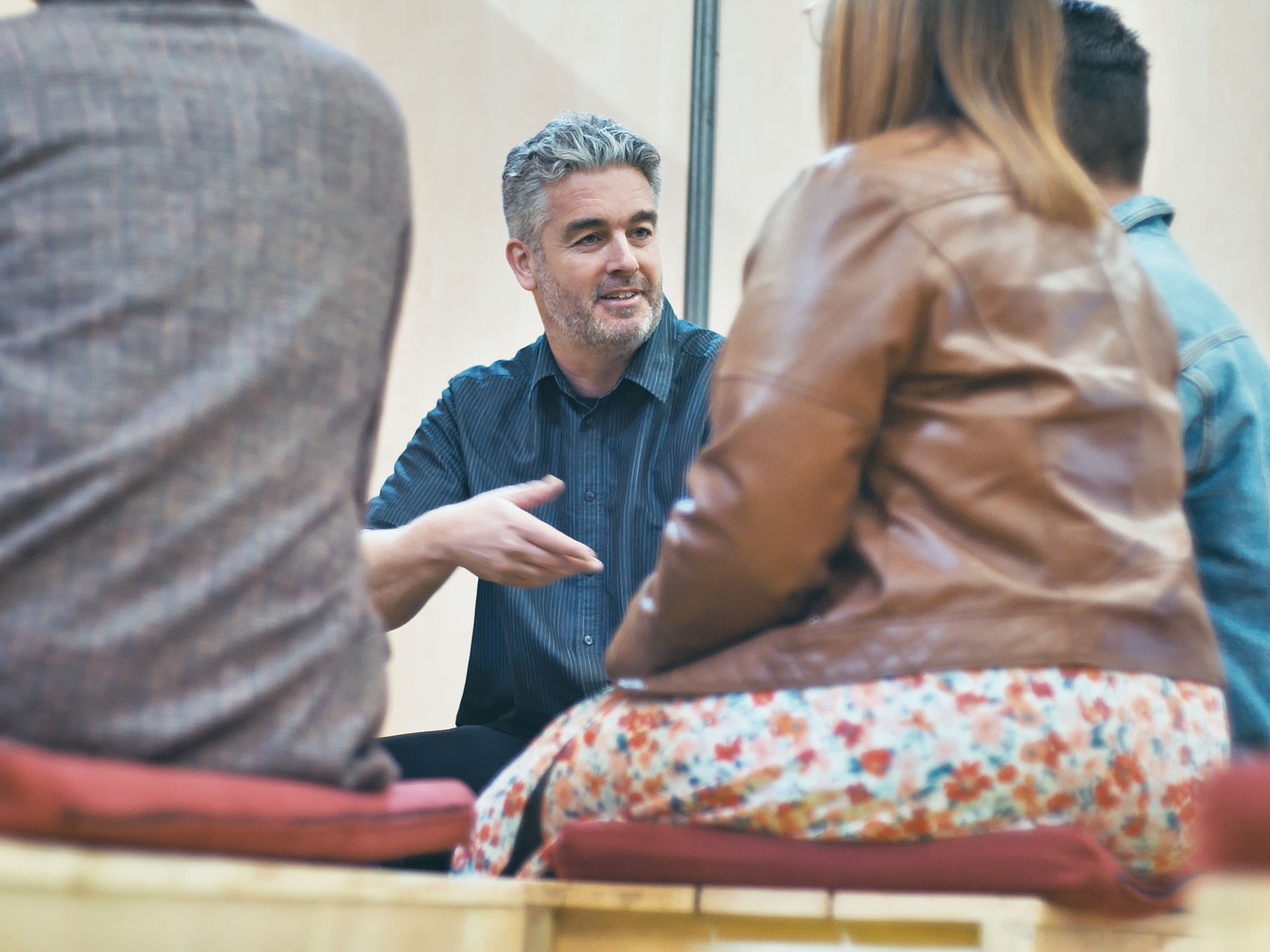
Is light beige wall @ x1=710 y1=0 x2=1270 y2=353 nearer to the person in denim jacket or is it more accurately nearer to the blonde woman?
the person in denim jacket

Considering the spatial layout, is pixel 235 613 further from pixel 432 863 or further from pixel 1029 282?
pixel 432 863

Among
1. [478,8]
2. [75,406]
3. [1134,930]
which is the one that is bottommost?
[1134,930]

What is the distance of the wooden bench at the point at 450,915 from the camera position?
79 centimetres

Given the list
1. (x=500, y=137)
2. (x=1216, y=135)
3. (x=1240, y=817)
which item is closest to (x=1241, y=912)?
(x=1240, y=817)

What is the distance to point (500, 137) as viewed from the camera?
3223mm

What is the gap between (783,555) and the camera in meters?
1.04

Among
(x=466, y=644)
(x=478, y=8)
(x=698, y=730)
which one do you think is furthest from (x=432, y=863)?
(x=478, y=8)

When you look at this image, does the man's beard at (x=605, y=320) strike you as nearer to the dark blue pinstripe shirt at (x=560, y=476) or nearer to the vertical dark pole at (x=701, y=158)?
the dark blue pinstripe shirt at (x=560, y=476)

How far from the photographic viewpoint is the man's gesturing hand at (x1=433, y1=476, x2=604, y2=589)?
1.46 m

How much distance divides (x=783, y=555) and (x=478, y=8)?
249 centimetres

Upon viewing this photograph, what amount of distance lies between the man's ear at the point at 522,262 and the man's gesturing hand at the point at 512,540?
729mm

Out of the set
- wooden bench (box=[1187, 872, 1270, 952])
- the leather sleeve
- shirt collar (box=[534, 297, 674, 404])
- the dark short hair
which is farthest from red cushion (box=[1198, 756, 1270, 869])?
shirt collar (box=[534, 297, 674, 404])

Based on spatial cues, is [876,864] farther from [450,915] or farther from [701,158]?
[701,158]

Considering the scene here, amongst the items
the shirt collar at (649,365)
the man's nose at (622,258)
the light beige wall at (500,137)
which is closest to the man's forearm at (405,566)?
the shirt collar at (649,365)
